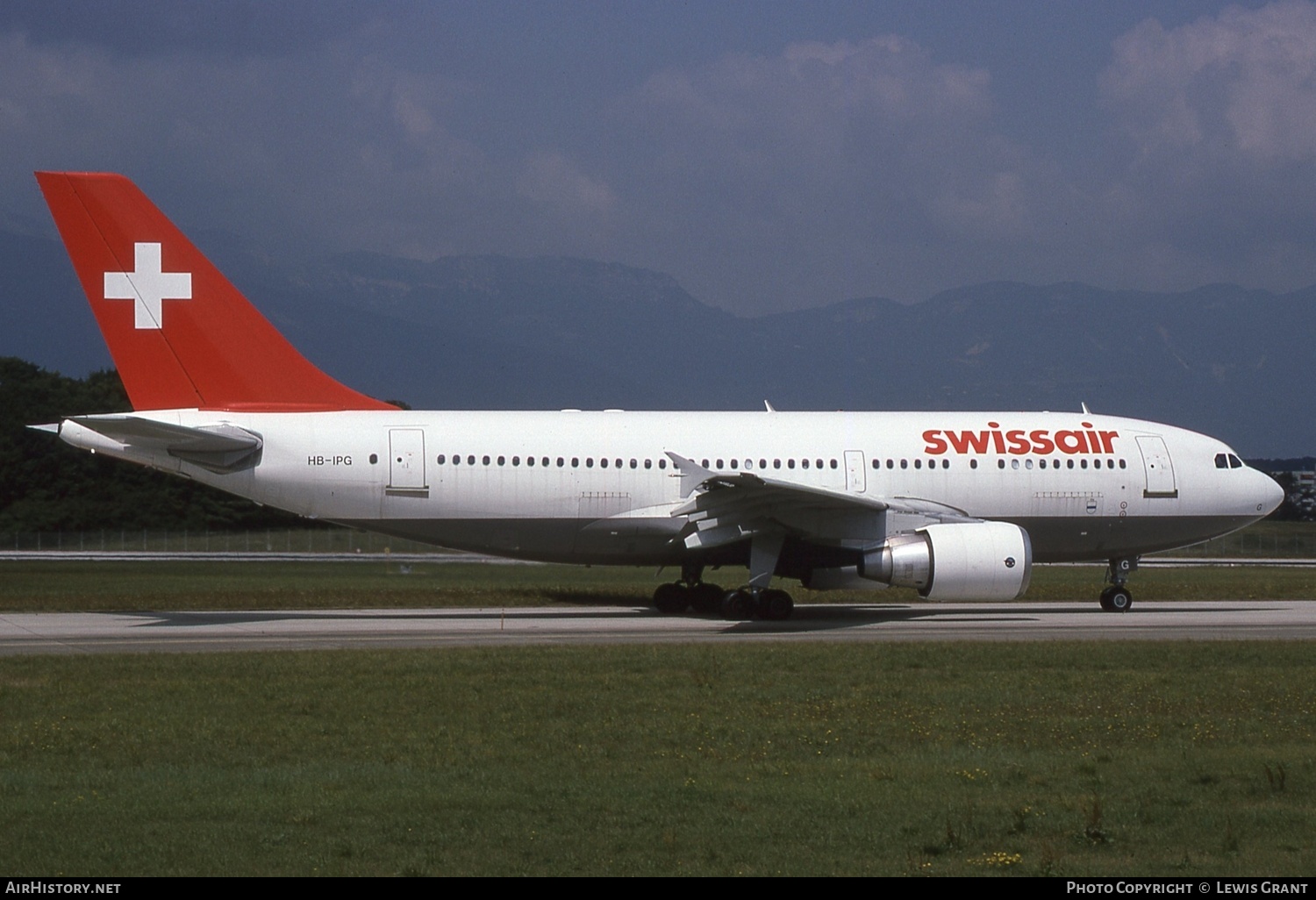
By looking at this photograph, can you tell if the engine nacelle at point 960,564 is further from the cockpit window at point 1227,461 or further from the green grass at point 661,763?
the cockpit window at point 1227,461

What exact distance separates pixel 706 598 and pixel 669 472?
2690 mm

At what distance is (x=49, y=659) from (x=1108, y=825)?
44.4 feet

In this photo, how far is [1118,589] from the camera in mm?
26141

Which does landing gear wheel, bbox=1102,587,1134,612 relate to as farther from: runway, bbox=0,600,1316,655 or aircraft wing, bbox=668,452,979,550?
aircraft wing, bbox=668,452,979,550

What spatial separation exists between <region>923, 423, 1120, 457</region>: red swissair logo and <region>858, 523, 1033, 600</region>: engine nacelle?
3317mm

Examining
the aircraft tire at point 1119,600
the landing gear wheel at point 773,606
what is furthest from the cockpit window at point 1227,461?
the landing gear wheel at point 773,606

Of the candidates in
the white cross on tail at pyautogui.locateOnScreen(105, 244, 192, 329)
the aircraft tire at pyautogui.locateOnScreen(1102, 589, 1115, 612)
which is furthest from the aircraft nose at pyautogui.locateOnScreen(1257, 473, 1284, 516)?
the white cross on tail at pyautogui.locateOnScreen(105, 244, 192, 329)

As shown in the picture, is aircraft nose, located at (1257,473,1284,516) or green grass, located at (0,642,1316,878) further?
aircraft nose, located at (1257,473,1284,516)

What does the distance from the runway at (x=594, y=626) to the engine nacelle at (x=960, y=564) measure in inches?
25.4

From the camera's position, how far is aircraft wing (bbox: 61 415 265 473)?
21.9 metres

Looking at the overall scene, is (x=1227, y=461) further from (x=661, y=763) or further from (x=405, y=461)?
(x=661, y=763)

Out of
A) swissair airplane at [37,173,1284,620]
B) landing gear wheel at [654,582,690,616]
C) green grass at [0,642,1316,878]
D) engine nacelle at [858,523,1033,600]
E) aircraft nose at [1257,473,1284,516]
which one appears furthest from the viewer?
aircraft nose at [1257,473,1284,516]

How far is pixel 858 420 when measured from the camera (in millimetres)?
26266

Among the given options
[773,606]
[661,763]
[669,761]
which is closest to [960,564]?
[773,606]
